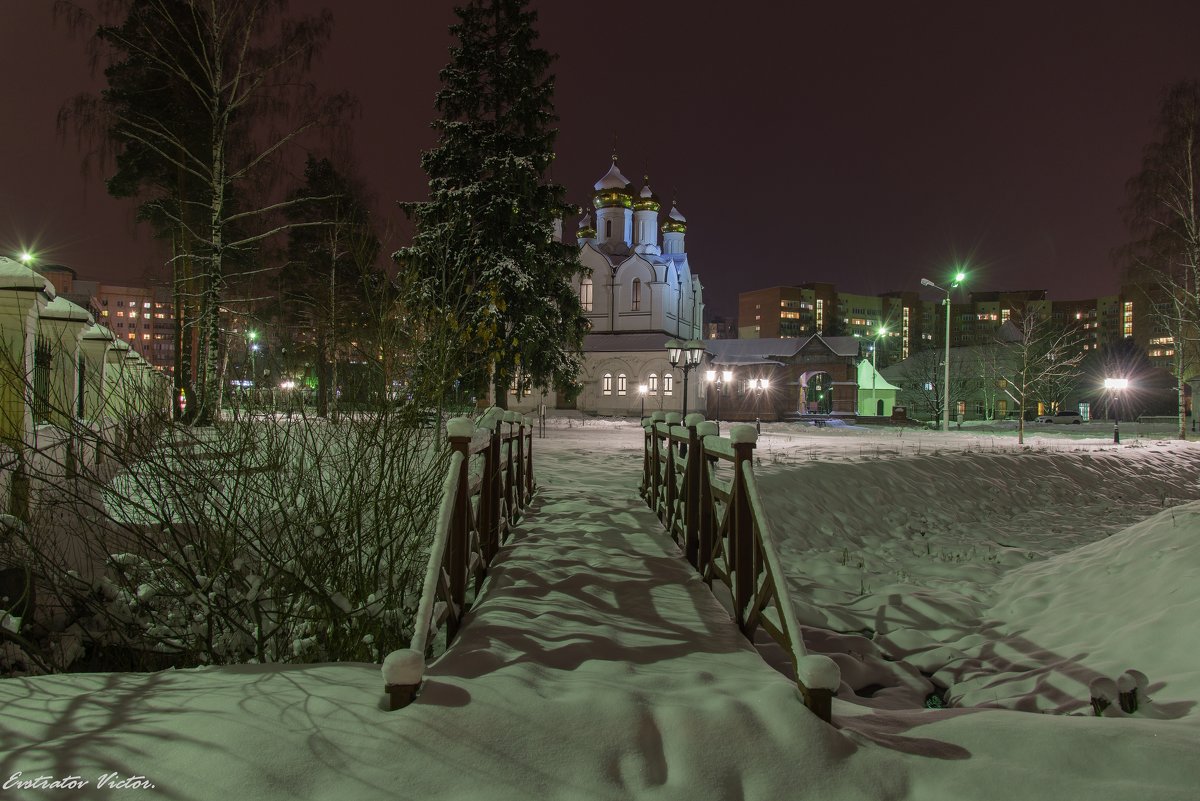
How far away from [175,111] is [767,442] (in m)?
18.6

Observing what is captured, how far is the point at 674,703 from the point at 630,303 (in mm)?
43113

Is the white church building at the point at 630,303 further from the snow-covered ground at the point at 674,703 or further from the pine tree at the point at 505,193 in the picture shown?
the snow-covered ground at the point at 674,703

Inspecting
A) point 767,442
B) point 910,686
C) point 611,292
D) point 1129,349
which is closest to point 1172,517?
point 910,686

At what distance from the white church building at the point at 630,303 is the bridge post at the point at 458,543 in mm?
35603

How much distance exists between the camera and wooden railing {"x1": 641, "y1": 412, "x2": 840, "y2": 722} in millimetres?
2877

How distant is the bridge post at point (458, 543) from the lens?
4.03 metres

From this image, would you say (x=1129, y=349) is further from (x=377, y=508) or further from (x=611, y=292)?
(x=377, y=508)

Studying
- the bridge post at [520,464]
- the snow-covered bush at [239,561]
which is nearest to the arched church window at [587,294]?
the bridge post at [520,464]

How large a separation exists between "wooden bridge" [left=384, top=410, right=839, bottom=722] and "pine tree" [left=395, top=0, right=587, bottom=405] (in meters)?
12.2

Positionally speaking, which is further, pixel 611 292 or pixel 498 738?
pixel 611 292

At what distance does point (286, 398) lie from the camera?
5.47 metres

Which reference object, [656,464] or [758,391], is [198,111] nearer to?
[656,464]

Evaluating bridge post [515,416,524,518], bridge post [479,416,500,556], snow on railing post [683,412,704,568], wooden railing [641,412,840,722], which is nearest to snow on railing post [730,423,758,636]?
wooden railing [641,412,840,722]

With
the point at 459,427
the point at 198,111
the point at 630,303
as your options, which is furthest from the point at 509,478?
the point at 630,303
